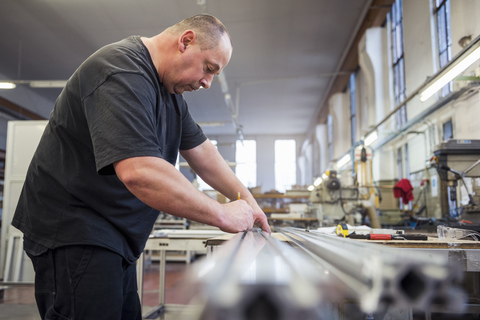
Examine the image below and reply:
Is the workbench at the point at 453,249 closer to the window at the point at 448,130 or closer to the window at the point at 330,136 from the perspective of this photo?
the window at the point at 448,130

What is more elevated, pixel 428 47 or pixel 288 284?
pixel 428 47

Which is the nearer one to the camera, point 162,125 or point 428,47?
point 162,125

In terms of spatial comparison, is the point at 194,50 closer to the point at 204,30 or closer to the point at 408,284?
the point at 204,30

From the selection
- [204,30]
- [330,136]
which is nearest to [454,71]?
[204,30]

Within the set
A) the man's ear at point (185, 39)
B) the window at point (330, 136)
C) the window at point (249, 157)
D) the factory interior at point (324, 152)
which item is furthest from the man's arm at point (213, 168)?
the window at point (249, 157)

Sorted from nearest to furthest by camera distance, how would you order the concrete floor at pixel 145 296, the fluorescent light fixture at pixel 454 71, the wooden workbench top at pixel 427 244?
the concrete floor at pixel 145 296 < the wooden workbench top at pixel 427 244 < the fluorescent light fixture at pixel 454 71

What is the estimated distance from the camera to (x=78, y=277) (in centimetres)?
86

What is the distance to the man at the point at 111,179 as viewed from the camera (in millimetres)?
749

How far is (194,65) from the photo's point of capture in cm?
104

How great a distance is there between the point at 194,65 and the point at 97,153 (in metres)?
0.40

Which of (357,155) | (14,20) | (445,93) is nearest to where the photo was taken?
(445,93)

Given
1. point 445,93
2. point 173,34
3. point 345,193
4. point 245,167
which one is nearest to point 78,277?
point 173,34

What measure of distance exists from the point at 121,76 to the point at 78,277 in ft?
1.50

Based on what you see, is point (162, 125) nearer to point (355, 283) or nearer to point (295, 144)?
point (355, 283)
